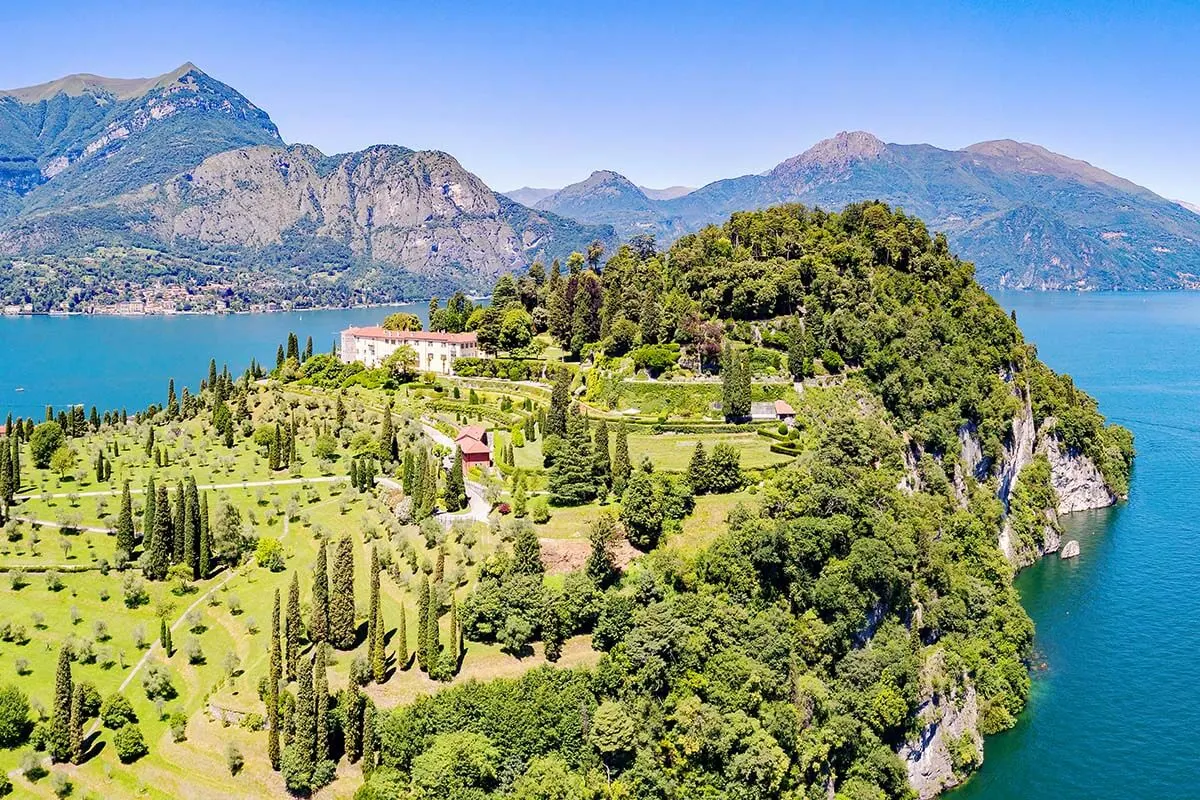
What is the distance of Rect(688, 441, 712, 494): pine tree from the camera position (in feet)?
206

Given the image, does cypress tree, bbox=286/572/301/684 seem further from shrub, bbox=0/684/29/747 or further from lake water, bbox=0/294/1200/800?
lake water, bbox=0/294/1200/800

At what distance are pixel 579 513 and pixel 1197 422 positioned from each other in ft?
366

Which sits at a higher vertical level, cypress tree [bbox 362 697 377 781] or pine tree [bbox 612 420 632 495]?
pine tree [bbox 612 420 632 495]

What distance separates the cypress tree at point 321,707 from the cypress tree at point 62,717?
37.0 ft

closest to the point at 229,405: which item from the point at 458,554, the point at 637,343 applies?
the point at 637,343

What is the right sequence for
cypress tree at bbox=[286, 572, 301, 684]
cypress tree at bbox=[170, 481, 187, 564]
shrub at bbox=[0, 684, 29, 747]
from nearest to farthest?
1. shrub at bbox=[0, 684, 29, 747]
2. cypress tree at bbox=[286, 572, 301, 684]
3. cypress tree at bbox=[170, 481, 187, 564]

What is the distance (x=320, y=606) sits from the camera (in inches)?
1914

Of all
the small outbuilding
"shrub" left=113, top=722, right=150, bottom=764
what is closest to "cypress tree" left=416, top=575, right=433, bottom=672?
"shrub" left=113, top=722, right=150, bottom=764

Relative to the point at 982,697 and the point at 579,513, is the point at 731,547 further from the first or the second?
the point at 982,697

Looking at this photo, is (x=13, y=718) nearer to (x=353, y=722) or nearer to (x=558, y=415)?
(x=353, y=722)

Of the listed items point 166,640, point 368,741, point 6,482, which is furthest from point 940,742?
point 6,482

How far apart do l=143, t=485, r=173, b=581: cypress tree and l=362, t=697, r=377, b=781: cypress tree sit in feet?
72.3

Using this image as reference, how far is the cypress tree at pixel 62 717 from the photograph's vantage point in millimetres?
42656

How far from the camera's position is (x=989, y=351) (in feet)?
292
